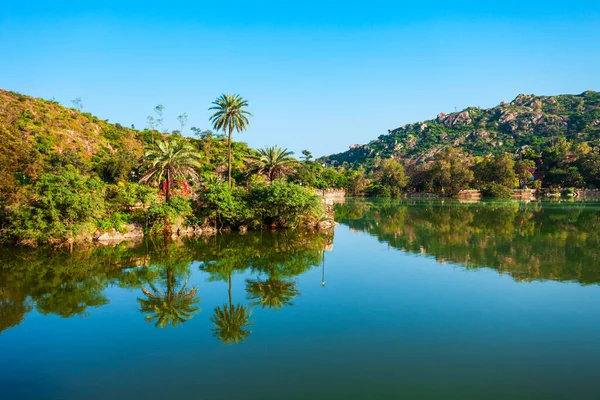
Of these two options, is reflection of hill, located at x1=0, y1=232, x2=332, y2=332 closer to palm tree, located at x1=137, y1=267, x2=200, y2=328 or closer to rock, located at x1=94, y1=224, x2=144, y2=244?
palm tree, located at x1=137, y1=267, x2=200, y2=328

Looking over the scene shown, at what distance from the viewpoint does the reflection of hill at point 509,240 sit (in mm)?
24688

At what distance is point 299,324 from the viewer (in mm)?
15156

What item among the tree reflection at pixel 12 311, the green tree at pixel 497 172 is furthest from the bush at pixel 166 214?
the green tree at pixel 497 172

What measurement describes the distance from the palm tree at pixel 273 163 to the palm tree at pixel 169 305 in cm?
3153

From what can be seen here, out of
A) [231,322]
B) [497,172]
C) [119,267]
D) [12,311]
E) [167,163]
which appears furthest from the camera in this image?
[497,172]

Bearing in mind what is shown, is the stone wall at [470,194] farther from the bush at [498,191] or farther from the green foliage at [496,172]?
the green foliage at [496,172]

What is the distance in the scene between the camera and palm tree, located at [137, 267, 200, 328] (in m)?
16.0

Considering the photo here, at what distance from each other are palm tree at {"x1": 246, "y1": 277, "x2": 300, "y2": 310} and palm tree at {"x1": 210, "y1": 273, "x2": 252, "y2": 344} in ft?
3.68

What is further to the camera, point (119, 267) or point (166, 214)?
point (166, 214)

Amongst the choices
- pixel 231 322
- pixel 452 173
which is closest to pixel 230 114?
pixel 231 322

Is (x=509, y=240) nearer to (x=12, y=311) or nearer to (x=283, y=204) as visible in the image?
(x=283, y=204)

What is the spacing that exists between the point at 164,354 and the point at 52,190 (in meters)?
23.7

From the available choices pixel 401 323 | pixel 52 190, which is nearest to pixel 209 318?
pixel 401 323

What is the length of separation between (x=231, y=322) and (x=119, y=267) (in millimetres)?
12836
